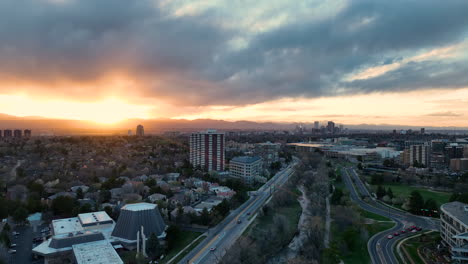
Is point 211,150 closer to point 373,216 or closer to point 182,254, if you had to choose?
point 373,216

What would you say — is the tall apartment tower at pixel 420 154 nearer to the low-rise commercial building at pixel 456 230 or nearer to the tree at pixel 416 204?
the tree at pixel 416 204

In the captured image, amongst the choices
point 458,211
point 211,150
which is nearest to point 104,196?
point 211,150

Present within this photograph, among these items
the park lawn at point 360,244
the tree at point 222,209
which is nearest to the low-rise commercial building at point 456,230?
the park lawn at point 360,244

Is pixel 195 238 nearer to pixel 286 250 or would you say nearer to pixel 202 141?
pixel 286 250

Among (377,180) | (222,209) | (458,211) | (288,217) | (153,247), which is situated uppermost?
(458,211)

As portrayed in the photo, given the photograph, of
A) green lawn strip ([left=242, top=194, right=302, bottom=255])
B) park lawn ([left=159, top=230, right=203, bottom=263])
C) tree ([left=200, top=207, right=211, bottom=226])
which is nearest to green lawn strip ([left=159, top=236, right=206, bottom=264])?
park lawn ([left=159, top=230, right=203, bottom=263])

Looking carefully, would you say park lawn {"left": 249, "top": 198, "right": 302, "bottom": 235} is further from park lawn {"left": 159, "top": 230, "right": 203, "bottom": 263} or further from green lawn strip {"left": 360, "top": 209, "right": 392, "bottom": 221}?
green lawn strip {"left": 360, "top": 209, "right": 392, "bottom": 221}
